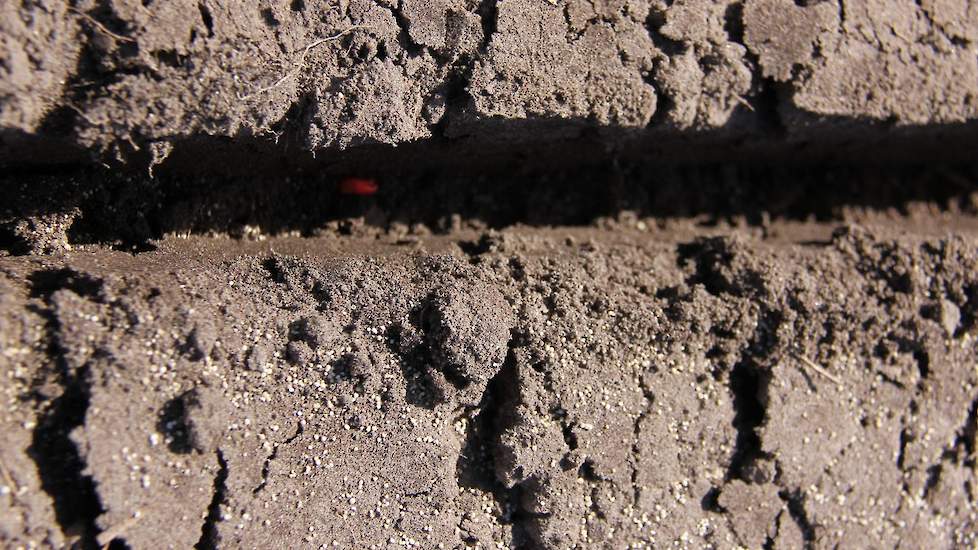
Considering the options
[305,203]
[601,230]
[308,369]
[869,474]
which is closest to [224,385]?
[308,369]

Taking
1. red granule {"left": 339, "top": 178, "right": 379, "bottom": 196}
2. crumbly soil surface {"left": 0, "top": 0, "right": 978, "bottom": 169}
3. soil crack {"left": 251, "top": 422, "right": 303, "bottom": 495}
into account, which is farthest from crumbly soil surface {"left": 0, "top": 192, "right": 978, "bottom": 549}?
crumbly soil surface {"left": 0, "top": 0, "right": 978, "bottom": 169}

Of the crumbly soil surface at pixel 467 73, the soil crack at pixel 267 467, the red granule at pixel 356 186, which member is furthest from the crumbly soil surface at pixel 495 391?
the crumbly soil surface at pixel 467 73

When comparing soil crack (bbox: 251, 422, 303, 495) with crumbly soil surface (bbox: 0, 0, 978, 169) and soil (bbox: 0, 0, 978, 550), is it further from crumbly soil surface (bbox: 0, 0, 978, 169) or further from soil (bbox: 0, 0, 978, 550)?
crumbly soil surface (bbox: 0, 0, 978, 169)

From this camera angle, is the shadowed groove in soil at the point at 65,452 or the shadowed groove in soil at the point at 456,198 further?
the shadowed groove in soil at the point at 456,198

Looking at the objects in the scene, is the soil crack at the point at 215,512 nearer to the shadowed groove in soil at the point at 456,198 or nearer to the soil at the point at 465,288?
the soil at the point at 465,288

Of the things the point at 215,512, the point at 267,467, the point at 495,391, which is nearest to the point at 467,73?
the point at 495,391

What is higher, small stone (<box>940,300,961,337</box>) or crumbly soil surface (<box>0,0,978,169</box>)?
crumbly soil surface (<box>0,0,978,169</box>)

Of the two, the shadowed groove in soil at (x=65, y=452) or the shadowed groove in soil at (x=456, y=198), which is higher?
the shadowed groove in soil at (x=456, y=198)
